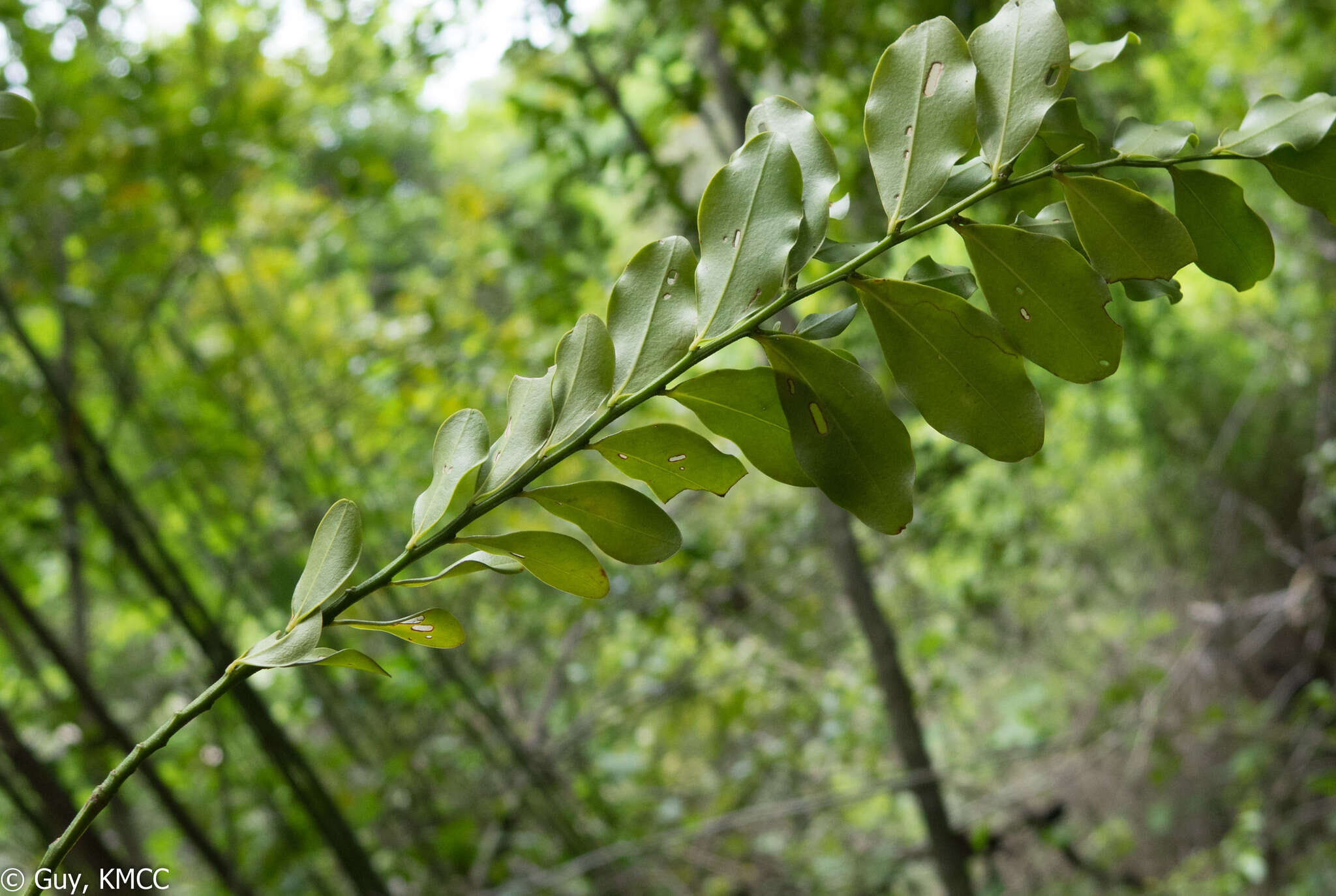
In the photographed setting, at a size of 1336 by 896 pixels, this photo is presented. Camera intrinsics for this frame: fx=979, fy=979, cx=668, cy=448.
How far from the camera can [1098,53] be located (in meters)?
0.26

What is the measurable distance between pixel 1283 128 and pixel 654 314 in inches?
5.8

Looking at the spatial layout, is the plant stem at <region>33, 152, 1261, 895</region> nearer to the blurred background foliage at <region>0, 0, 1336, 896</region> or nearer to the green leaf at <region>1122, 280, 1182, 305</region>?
the green leaf at <region>1122, 280, 1182, 305</region>

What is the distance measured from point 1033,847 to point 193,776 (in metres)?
1.59

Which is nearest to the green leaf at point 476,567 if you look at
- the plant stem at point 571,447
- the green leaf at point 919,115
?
the plant stem at point 571,447

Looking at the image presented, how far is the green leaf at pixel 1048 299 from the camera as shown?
22 centimetres

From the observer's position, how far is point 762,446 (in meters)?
0.24

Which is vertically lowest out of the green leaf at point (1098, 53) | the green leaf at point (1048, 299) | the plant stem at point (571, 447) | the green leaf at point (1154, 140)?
the green leaf at point (1048, 299)

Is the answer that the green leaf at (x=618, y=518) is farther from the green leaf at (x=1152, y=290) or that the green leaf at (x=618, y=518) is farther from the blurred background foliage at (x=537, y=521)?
the blurred background foliage at (x=537, y=521)

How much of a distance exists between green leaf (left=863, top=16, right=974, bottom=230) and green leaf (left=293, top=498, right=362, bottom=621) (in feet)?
0.47

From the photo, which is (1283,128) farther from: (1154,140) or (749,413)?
(749,413)

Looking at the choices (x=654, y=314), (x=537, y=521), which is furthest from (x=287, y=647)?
(x=537, y=521)

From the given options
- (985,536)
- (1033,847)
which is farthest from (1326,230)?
(1033,847)

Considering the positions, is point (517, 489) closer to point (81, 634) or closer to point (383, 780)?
point (383, 780)

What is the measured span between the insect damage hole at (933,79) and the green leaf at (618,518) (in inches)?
4.6
